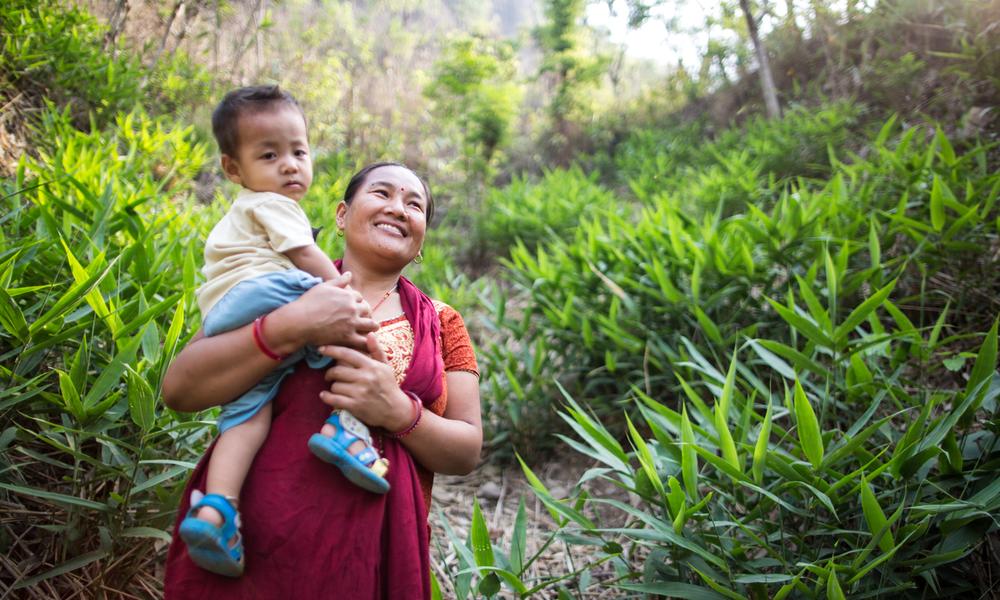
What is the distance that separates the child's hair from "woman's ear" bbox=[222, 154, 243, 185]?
0.02 m

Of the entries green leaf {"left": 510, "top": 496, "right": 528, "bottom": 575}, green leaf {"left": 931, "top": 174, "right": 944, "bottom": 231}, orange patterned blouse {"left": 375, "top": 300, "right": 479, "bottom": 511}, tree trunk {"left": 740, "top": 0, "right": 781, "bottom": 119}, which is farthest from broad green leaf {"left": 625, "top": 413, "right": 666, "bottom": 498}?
tree trunk {"left": 740, "top": 0, "right": 781, "bottom": 119}

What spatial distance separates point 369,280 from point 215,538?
0.50m

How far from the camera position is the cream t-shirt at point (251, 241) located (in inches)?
36.3

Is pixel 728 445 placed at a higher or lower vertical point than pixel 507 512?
higher

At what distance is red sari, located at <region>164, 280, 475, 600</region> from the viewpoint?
0.80 meters

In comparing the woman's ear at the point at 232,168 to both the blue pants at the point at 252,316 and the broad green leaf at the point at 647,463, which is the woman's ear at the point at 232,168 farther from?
the broad green leaf at the point at 647,463

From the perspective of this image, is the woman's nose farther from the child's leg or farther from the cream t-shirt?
the child's leg

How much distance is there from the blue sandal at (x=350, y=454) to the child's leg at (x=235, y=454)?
11 centimetres

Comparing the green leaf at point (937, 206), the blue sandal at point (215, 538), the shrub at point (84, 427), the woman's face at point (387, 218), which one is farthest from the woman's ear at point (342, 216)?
A: the green leaf at point (937, 206)

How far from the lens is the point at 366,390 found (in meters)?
0.84

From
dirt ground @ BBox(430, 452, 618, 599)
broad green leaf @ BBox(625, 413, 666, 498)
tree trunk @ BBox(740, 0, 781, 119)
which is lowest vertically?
dirt ground @ BBox(430, 452, 618, 599)

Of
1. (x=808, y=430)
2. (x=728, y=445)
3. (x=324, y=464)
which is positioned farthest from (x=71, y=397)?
(x=808, y=430)

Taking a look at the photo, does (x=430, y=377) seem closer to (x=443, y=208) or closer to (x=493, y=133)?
(x=443, y=208)

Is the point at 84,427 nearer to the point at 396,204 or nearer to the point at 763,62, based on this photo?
the point at 396,204
